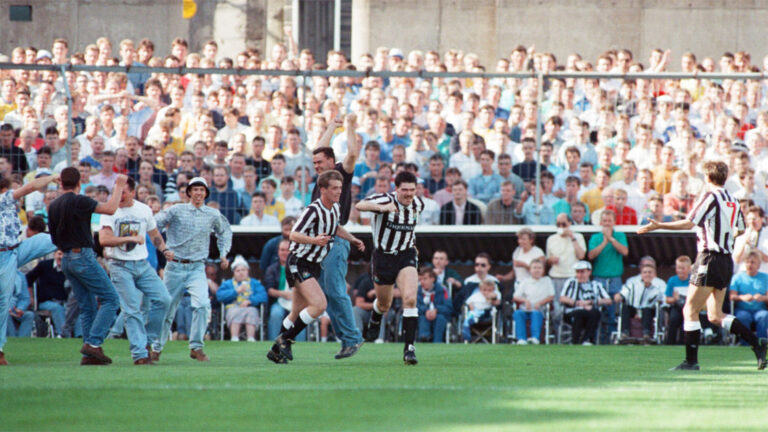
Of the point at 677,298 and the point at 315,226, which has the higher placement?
the point at 315,226

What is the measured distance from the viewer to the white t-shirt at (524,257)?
57.7 ft

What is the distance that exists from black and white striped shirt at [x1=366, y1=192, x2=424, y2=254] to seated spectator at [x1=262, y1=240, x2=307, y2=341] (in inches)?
217

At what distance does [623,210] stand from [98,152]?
25.5 ft

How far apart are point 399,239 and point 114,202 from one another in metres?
2.82

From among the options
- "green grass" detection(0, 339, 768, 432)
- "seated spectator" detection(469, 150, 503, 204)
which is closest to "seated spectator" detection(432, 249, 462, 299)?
"seated spectator" detection(469, 150, 503, 204)

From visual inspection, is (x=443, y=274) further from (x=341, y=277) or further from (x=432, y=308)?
(x=341, y=277)

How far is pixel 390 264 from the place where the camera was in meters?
12.2

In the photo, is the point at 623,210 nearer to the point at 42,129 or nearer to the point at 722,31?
the point at 42,129

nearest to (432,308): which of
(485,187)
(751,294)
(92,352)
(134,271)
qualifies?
(485,187)

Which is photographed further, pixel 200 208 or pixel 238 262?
pixel 238 262

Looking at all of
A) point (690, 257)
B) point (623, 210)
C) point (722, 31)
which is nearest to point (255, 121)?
point (623, 210)

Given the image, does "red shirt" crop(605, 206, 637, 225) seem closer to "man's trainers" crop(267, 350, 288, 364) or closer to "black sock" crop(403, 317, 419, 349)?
"black sock" crop(403, 317, 419, 349)

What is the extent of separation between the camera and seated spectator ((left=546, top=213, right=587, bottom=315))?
1742 centimetres

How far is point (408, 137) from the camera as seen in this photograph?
1841 centimetres
